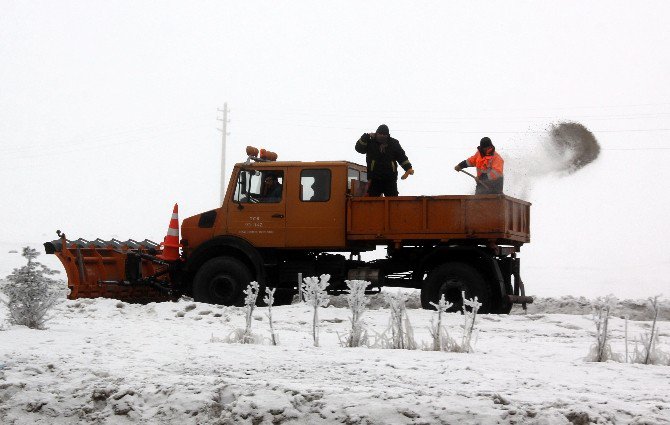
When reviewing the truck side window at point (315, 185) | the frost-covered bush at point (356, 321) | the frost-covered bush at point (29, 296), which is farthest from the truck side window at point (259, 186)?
the frost-covered bush at point (356, 321)

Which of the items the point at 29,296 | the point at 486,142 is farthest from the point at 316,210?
the point at 29,296

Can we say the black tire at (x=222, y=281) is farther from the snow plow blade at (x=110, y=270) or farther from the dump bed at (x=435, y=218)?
the dump bed at (x=435, y=218)

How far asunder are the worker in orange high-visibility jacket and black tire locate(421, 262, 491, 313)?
1.44 m

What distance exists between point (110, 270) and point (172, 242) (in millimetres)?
1399

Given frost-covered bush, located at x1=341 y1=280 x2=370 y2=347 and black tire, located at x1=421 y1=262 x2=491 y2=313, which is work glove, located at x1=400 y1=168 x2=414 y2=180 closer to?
black tire, located at x1=421 y1=262 x2=491 y2=313

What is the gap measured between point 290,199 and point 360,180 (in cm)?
126

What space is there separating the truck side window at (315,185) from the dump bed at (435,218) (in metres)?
0.48

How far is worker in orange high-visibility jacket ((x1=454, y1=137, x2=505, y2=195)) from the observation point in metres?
13.7

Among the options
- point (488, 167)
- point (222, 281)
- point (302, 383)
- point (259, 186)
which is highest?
point (488, 167)

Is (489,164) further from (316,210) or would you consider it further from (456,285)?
(316,210)

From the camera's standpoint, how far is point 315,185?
14.1 metres

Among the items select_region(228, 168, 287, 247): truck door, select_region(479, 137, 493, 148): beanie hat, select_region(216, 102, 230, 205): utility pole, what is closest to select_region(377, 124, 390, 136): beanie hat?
select_region(479, 137, 493, 148): beanie hat

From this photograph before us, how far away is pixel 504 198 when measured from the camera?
13117 mm

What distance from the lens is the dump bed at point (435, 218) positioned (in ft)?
43.1
